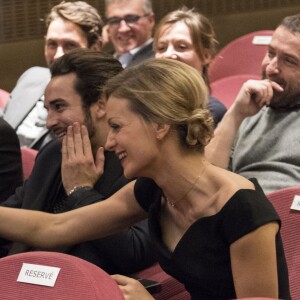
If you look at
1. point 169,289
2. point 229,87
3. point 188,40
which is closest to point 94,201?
point 169,289

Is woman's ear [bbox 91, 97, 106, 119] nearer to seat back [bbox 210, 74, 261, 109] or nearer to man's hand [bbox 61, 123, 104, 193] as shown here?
man's hand [bbox 61, 123, 104, 193]

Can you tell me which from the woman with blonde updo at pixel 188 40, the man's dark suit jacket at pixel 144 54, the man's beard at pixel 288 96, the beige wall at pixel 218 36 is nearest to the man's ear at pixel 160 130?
the man's beard at pixel 288 96

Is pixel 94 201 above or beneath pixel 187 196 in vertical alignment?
beneath

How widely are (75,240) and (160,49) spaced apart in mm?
1456

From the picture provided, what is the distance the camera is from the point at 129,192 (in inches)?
75.3

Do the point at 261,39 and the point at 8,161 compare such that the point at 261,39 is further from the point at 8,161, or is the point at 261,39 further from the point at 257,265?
the point at 257,265

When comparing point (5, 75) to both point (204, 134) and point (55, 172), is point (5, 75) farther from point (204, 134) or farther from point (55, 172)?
point (204, 134)

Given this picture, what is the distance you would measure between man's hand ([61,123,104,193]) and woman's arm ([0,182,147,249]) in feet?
0.66

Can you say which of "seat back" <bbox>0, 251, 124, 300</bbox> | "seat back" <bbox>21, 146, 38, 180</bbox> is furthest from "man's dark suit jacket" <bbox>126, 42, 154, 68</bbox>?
"seat back" <bbox>0, 251, 124, 300</bbox>

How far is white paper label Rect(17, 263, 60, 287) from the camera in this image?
1.67 metres

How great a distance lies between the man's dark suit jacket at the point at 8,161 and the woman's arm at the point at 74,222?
0.60 m

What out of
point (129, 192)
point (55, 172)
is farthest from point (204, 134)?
point (55, 172)

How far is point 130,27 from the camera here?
12.4 ft

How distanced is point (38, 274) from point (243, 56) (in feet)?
6.75
